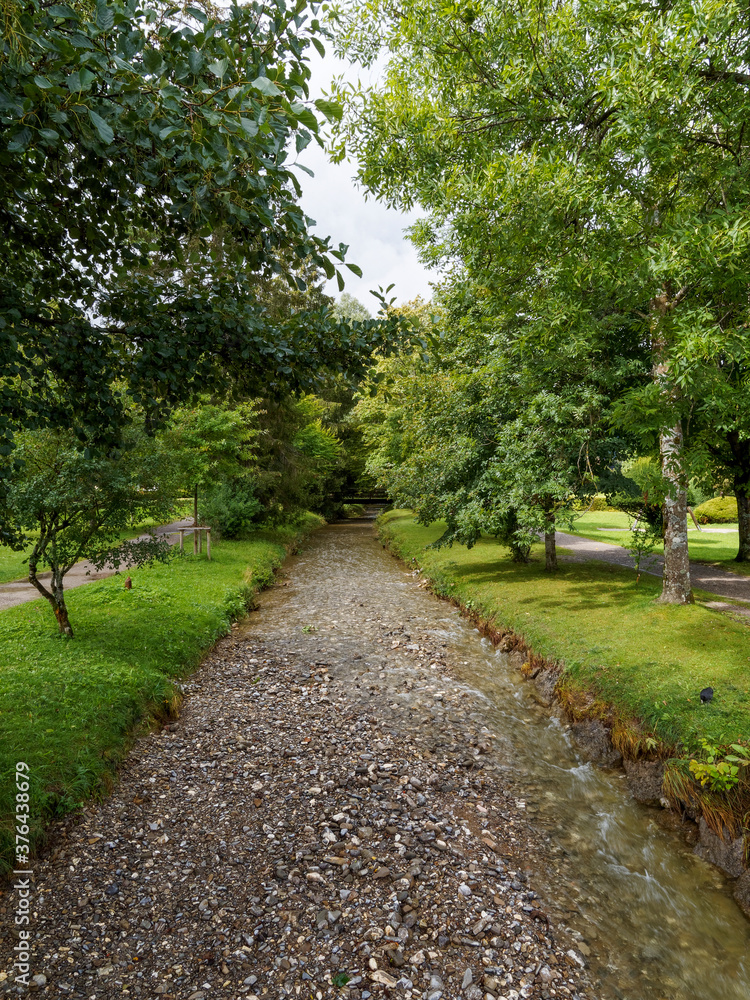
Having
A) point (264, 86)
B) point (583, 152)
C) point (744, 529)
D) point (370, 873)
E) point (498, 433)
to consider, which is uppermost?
point (583, 152)

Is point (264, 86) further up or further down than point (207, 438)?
further down

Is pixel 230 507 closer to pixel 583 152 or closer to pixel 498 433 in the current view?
pixel 498 433

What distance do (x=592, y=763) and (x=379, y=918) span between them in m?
4.06

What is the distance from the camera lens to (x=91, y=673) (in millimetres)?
7492

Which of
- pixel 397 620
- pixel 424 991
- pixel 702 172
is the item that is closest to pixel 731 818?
pixel 424 991

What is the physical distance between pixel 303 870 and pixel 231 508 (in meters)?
18.2

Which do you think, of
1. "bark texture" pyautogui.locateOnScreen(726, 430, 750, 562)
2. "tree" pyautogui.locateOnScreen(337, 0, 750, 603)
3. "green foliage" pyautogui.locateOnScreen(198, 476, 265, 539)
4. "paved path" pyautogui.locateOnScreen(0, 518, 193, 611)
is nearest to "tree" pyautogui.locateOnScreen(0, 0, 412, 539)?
"tree" pyautogui.locateOnScreen(337, 0, 750, 603)

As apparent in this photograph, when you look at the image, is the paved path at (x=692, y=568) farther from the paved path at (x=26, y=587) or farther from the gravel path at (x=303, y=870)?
the paved path at (x=26, y=587)

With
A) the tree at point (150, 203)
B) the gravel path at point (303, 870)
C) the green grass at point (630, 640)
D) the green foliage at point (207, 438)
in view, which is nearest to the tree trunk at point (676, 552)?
the green grass at point (630, 640)

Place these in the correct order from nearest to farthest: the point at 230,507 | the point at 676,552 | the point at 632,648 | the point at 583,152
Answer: the point at 583,152
the point at 632,648
the point at 676,552
the point at 230,507

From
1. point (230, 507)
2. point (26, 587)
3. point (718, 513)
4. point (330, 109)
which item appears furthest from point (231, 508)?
point (718, 513)

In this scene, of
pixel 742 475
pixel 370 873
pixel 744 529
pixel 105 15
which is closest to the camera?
pixel 105 15

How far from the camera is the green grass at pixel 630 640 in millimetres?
6488

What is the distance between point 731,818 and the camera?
5207 millimetres
